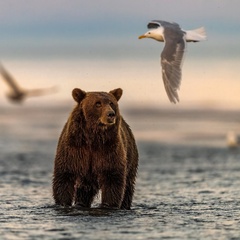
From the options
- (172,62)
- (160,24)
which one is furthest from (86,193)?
(160,24)

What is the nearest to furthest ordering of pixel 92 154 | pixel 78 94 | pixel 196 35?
1. pixel 92 154
2. pixel 78 94
3. pixel 196 35

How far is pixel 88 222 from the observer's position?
33.2 feet

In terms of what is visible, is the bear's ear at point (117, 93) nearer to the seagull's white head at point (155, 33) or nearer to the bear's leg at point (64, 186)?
the bear's leg at point (64, 186)

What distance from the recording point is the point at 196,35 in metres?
11.7

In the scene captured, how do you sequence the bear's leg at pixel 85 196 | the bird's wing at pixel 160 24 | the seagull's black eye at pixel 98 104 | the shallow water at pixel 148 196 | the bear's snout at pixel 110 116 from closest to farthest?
the shallow water at pixel 148 196
the bear's snout at pixel 110 116
the seagull's black eye at pixel 98 104
the bear's leg at pixel 85 196
the bird's wing at pixel 160 24

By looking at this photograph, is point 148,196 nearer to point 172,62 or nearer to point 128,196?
point 128,196

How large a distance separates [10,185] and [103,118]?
3.73 metres

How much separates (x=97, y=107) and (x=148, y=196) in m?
2.56

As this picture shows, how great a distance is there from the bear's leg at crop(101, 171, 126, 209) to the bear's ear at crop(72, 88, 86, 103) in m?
0.74

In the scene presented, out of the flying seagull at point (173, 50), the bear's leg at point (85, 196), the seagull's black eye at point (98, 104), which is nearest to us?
the seagull's black eye at point (98, 104)

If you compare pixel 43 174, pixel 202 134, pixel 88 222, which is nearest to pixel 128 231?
pixel 88 222

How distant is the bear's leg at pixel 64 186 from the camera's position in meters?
10.7

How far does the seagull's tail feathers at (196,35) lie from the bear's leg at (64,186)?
1999 millimetres

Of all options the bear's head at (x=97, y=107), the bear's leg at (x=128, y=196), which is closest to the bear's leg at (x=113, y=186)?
the bear's head at (x=97, y=107)
